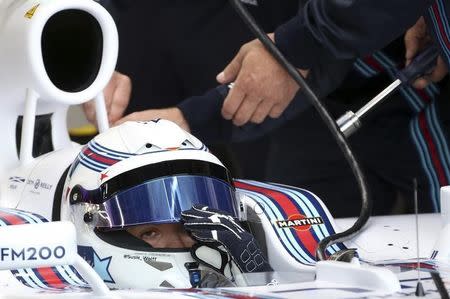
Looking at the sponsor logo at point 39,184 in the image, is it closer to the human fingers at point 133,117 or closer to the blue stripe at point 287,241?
the blue stripe at point 287,241

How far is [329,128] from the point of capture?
7.62 ft

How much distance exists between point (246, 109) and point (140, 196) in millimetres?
865

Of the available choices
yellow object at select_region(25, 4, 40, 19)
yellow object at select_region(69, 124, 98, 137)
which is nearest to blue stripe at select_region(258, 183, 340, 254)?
yellow object at select_region(25, 4, 40, 19)

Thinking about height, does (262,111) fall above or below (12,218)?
above

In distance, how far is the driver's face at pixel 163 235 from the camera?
1.91 metres

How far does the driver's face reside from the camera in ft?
6.28

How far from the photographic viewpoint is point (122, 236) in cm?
191

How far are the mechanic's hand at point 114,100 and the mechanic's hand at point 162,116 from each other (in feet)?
0.07

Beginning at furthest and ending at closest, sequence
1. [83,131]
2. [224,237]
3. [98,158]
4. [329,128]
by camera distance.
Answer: [83,131] < [329,128] < [98,158] < [224,237]

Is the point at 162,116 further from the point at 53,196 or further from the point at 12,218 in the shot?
the point at 12,218

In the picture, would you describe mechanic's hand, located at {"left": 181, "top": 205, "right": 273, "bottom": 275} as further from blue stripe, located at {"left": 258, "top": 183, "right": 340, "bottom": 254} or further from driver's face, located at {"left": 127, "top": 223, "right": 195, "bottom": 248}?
blue stripe, located at {"left": 258, "top": 183, "right": 340, "bottom": 254}

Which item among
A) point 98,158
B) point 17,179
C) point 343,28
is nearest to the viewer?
point 98,158

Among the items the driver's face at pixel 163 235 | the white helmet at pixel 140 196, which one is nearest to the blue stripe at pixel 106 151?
the white helmet at pixel 140 196

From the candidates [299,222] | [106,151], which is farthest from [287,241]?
[106,151]
